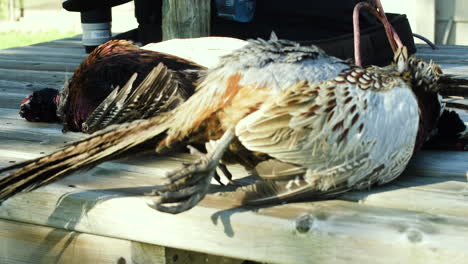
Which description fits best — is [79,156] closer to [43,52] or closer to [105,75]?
[105,75]

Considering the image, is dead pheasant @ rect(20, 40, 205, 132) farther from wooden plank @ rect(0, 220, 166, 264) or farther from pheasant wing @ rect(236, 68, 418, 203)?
pheasant wing @ rect(236, 68, 418, 203)

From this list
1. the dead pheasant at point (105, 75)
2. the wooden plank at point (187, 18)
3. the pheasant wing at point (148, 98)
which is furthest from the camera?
the wooden plank at point (187, 18)

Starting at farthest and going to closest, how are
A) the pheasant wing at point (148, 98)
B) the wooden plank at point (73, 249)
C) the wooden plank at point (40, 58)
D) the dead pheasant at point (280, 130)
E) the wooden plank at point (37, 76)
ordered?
the wooden plank at point (40, 58) < the wooden plank at point (37, 76) < the pheasant wing at point (148, 98) < the wooden plank at point (73, 249) < the dead pheasant at point (280, 130)

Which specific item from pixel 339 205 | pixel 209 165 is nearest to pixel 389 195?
pixel 339 205

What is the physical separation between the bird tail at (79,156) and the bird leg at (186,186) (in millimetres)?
→ 223

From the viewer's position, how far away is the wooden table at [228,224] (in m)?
1.99

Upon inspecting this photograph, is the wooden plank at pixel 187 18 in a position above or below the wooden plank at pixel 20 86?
above

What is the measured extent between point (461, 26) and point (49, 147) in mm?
5573

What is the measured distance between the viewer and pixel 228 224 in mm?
2100

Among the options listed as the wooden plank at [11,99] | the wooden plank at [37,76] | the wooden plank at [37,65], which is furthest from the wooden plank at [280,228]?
the wooden plank at [37,65]

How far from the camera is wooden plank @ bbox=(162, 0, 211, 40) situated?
4.02m

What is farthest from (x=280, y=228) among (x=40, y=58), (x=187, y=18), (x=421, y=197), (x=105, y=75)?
(x=40, y=58)

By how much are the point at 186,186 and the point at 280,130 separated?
1.05ft

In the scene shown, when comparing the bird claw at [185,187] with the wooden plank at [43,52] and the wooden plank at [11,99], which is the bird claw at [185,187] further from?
the wooden plank at [43,52]
